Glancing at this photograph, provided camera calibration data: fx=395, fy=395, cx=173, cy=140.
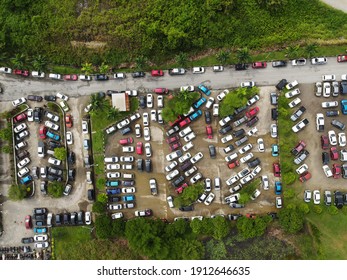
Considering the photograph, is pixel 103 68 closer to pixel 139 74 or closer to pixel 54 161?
pixel 139 74

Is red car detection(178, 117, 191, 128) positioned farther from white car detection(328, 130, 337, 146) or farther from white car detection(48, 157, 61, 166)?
white car detection(328, 130, 337, 146)

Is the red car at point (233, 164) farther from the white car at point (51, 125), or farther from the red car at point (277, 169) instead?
the white car at point (51, 125)

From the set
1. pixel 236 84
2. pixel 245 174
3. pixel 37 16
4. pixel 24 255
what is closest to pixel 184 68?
pixel 236 84

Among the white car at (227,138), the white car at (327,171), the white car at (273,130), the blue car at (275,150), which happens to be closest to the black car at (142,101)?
the white car at (227,138)

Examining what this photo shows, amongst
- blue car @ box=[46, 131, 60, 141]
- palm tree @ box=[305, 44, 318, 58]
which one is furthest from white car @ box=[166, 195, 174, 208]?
palm tree @ box=[305, 44, 318, 58]

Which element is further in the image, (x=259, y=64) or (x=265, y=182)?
(x=265, y=182)

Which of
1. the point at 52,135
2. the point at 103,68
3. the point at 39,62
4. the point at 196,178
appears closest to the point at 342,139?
the point at 196,178
